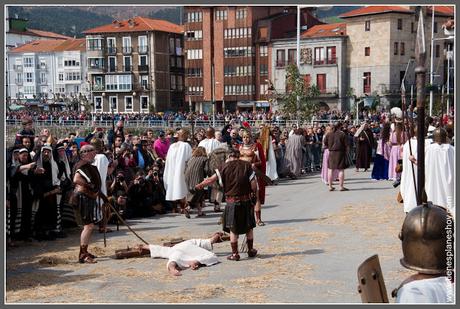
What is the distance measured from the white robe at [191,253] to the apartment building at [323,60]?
58622 millimetres

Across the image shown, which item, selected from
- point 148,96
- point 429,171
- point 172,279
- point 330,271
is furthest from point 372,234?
point 148,96

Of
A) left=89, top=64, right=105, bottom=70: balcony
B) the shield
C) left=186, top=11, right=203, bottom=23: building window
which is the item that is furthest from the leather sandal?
left=89, top=64, right=105, bottom=70: balcony

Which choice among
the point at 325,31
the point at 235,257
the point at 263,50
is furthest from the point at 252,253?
the point at 263,50

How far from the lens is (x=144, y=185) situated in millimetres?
14797

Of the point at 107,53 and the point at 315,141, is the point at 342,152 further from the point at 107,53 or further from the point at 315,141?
the point at 107,53

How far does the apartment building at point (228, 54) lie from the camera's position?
76.2m

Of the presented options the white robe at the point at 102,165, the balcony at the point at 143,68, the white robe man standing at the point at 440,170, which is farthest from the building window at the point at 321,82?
the white robe man standing at the point at 440,170

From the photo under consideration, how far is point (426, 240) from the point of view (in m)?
3.87

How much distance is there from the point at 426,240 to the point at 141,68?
3202 inches

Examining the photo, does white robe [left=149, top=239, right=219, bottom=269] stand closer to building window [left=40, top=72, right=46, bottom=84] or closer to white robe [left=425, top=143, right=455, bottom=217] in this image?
white robe [left=425, top=143, right=455, bottom=217]

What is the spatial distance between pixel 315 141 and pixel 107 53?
6488 centimetres

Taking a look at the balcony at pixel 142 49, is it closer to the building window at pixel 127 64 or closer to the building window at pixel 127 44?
the building window at pixel 127 44

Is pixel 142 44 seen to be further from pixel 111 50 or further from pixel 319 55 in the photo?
pixel 319 55

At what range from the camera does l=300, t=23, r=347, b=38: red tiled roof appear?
69938 mm
